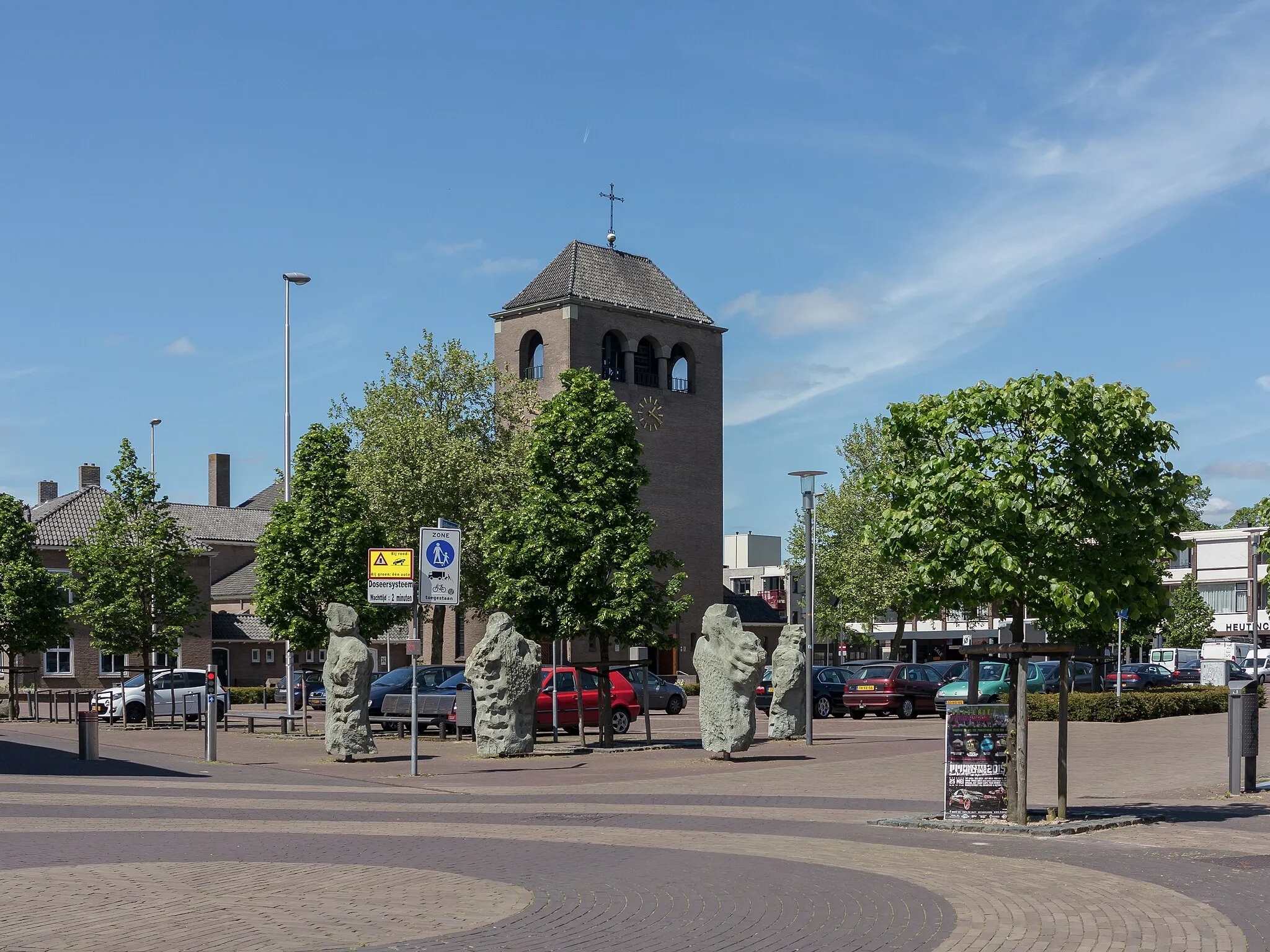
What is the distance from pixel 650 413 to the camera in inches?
2594

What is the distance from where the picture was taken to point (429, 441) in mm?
50500

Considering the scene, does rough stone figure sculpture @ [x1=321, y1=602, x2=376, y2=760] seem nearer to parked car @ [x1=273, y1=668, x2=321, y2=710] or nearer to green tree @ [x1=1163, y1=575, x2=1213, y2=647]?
parked car @ [x1=273, y1=668, x2=321, y2=710]

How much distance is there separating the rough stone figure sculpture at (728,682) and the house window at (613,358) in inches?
1640

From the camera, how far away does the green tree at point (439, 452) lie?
4956 cm

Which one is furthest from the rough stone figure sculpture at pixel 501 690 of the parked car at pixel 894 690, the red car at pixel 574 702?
the parked car at pixel 894 690

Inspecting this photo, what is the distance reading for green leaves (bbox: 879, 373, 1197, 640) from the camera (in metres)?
13.7

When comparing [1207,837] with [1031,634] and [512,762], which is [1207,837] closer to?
[1031,634]

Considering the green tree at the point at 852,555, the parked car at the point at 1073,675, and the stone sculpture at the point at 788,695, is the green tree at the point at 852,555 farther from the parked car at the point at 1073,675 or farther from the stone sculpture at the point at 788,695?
the stone sculpture at the point at 788,695

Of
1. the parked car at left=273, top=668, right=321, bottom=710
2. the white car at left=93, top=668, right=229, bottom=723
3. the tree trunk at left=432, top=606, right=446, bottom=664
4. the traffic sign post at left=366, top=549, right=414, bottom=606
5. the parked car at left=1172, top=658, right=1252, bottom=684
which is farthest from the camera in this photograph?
the parked car at left=1172, top=658, right=1252, bottom=684

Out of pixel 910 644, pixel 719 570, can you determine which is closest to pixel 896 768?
pixel 719 570

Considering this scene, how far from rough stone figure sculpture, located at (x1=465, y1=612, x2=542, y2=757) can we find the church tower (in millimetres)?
38003

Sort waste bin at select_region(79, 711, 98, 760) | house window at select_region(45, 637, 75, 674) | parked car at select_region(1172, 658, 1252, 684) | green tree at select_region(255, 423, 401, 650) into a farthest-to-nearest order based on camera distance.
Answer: parked car at select_region(1172, 658, 1252, 684) → house window at select_region(45, 637, 75, 674) → green tree at select_region(255, 423, 401, 650) → waste bin at select_region(79, 711, 98, 760)

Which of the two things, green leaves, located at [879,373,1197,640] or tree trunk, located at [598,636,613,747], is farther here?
tree trunk, located at [598,636,613,747]

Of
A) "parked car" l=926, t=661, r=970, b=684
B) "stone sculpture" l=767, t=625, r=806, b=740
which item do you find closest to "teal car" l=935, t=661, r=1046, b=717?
"parked car" l=926, t=661, r=970, b=684
